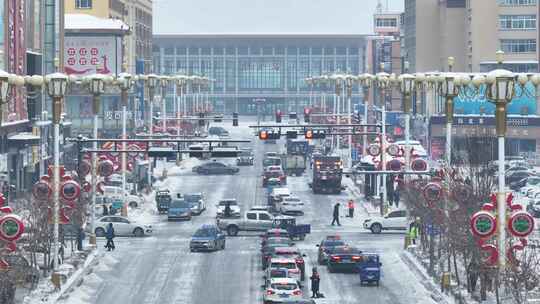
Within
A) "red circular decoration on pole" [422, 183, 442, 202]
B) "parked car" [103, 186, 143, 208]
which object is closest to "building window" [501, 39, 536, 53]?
"parked car" [103, 186, 143, 208]

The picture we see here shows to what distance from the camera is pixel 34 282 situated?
68.6 metres

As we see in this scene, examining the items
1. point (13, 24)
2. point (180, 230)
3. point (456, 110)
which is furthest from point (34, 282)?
point (456, 110)

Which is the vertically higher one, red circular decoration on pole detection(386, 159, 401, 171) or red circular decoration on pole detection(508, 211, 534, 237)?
red circular decoration on pole detection(386, 159, 401, 171)

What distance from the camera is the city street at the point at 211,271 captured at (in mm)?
68375

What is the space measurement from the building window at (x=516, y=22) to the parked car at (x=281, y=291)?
11498 centimetres

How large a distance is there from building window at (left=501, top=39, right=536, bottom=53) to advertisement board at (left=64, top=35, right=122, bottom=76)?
4166 cm

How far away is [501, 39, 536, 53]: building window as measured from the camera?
176 m

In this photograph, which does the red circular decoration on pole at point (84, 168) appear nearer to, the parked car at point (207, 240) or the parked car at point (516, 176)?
the parked car at point (207, 240)

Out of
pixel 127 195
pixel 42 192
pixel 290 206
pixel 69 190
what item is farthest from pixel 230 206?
pixel 42 192

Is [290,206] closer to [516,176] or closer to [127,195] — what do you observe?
[127,195]

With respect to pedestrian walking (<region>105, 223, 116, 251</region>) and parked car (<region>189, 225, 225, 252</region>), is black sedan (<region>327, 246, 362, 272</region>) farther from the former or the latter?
pedestrian walking (<region>105, 223, 116, 251</region>)

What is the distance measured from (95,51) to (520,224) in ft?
429

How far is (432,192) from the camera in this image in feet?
259

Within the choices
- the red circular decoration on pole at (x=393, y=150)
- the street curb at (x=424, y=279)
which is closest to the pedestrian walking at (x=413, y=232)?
the street curb at (x=424, y=279)
